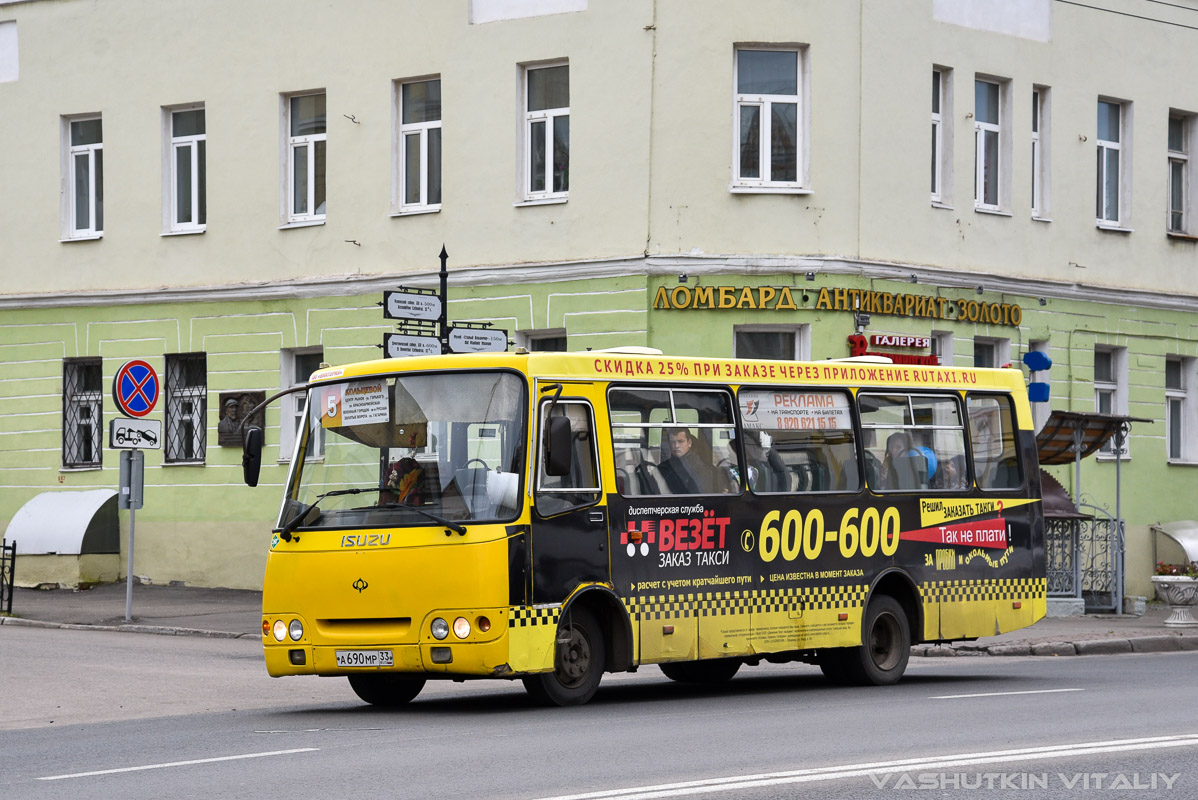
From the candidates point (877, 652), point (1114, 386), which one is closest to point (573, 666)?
point (877, 652)

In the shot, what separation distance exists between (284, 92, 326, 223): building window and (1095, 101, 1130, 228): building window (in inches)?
485

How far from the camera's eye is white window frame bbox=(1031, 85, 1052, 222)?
29109 millimetres

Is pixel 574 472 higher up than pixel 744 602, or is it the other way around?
pixel 574 472

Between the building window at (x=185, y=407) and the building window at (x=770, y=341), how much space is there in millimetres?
9426

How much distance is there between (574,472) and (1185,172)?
20.6 metres

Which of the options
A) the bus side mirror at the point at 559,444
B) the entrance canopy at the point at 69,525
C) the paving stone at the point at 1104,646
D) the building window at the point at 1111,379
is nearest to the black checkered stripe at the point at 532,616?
the bus side mirror at the point at 559,444

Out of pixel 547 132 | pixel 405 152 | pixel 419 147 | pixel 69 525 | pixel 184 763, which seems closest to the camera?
pixel 184 763

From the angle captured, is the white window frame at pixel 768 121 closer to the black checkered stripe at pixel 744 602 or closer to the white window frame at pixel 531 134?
the white window frame at pixel 531 134

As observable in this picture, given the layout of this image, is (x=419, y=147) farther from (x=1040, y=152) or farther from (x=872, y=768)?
(x=872, y=768)

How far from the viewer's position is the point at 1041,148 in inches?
1151

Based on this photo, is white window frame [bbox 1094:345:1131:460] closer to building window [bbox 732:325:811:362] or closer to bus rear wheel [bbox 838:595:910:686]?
building window [bbox 732:325:811:362]

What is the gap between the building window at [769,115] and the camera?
85.5 feet

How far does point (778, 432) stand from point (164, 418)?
17.4m

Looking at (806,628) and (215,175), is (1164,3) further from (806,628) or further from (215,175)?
(806,628)
